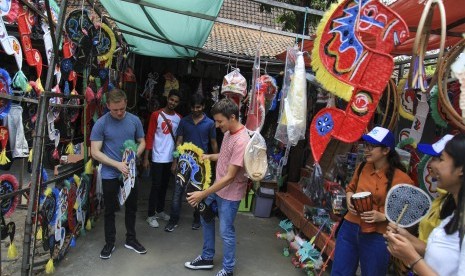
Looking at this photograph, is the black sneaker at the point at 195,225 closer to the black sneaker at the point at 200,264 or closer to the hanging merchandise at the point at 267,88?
the black sneaker at the point at 200,264

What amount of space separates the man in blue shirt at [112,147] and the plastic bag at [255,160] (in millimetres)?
1264

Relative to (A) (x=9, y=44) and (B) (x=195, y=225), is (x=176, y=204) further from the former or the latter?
(A) (x=9, y=44)

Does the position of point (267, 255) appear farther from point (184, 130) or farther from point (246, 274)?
point (184, 130)

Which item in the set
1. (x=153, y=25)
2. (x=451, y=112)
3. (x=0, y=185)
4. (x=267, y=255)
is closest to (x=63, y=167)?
(x=0, y=185)

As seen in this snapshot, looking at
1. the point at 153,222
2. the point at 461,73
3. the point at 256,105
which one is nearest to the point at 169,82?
the point at 153,222

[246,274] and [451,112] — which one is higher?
[451,112]

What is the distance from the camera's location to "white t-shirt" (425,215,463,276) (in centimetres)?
137

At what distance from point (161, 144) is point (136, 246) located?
131 cm

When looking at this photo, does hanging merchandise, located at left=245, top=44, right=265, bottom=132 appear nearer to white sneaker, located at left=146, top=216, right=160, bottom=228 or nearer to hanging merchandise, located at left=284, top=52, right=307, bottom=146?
hanging merchandise, located at left=284, top=52, right=307, bottom=146

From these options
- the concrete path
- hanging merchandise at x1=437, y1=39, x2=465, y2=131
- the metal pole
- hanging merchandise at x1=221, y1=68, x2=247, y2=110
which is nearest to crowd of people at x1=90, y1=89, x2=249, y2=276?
the concrete path

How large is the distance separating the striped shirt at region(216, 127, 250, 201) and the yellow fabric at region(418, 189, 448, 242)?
1.47 metres

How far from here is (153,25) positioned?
407cm

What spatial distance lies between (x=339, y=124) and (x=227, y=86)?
2.23 m

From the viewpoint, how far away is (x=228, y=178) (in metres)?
3.00
